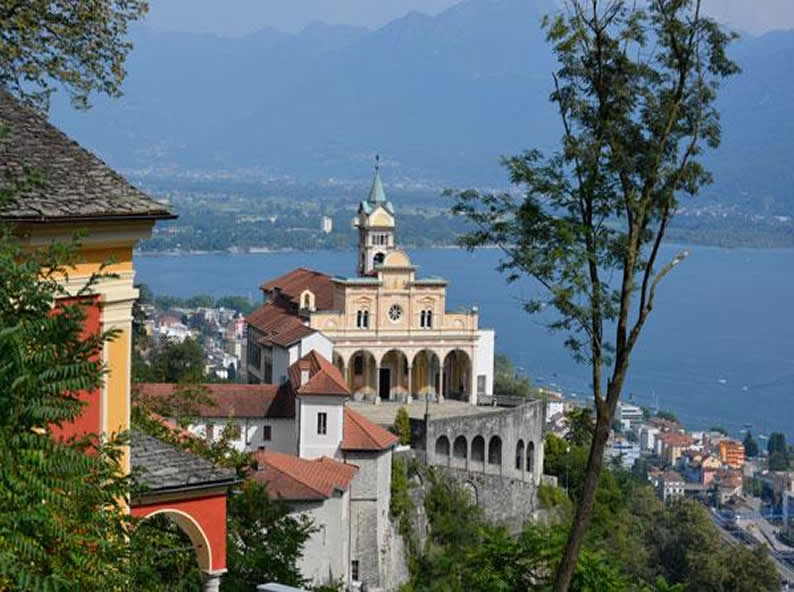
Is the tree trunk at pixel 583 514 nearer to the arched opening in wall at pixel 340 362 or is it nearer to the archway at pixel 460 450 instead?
the archway at pixel 460 450

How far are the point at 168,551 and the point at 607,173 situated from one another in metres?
6.39

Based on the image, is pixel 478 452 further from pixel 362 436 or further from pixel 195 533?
pixel 195 533

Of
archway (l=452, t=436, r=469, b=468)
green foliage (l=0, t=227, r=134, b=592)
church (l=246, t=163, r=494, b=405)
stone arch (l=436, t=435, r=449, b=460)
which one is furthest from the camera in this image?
church (l=246, t=163, r=494, b=405)

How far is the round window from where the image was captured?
162ft

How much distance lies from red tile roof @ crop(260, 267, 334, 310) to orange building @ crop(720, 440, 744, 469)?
165 feet

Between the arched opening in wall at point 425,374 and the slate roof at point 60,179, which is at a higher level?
the slate roof at point 60,179

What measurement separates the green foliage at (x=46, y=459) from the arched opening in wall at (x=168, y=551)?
19.2 inches

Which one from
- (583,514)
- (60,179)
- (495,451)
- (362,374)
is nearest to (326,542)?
(495,451)

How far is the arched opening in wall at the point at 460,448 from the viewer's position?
4394 centimetres

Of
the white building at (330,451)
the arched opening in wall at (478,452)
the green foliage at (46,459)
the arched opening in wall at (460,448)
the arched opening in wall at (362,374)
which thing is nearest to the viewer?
the green foliage at (46,459)

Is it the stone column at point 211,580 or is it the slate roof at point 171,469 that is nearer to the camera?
the slate roof at point 171,469

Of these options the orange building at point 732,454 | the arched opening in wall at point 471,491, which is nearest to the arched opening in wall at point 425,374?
the arched opening in wall at point 471,491

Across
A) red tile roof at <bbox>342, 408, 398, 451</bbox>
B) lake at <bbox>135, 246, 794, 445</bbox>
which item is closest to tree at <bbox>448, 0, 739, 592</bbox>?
red tile roof at <bbox>342, 408, 398, 451</bbox>

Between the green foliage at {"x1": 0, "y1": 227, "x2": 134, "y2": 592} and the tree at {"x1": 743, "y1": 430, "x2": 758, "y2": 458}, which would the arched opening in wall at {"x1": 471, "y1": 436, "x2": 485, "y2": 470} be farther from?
the tree at {"x1": 743, "y1": 430, "x2": 758, "y2": 458}
